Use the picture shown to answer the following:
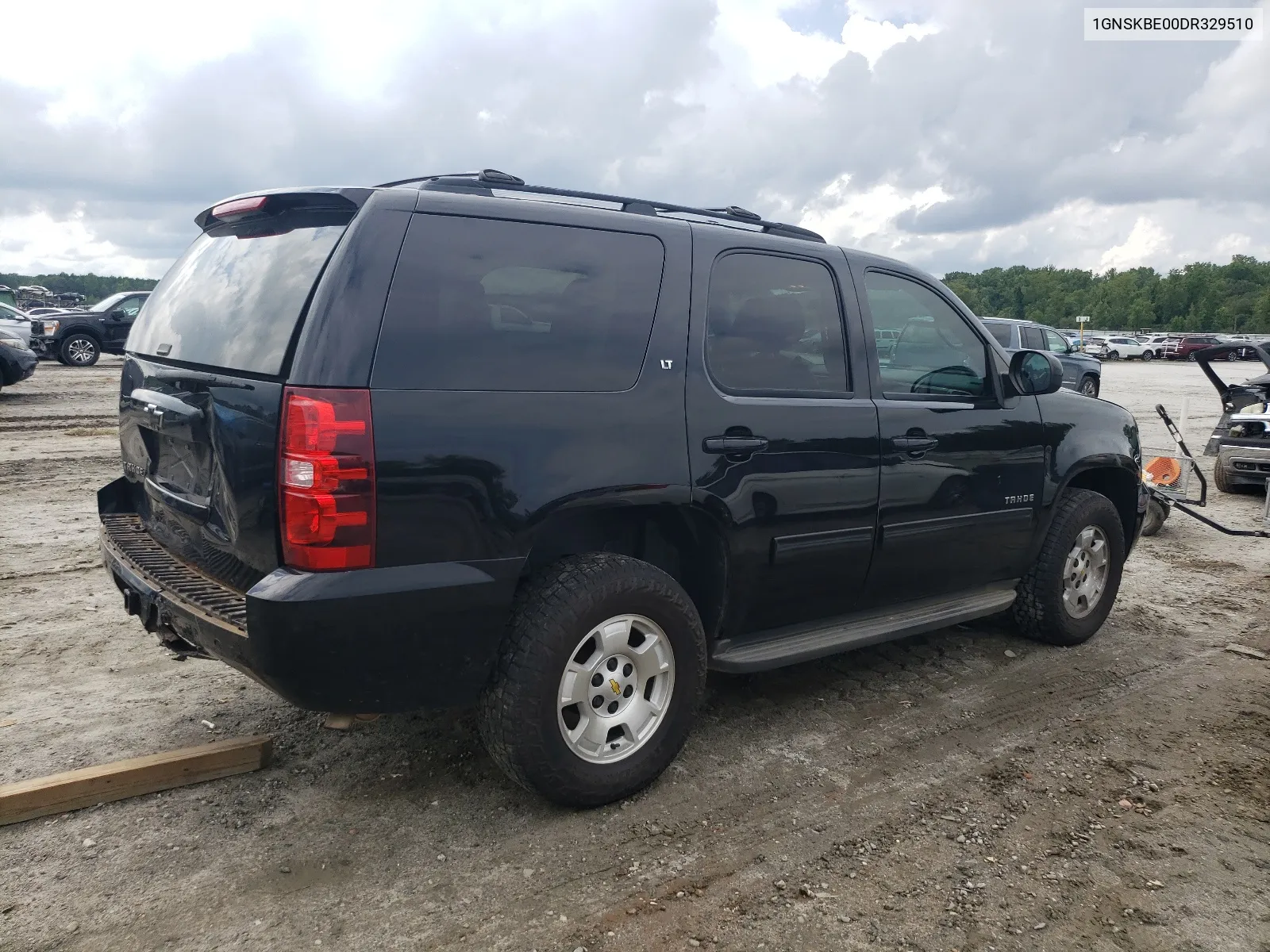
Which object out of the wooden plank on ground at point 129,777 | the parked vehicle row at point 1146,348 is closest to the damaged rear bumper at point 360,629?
the wooden plank on ground at point 129,777

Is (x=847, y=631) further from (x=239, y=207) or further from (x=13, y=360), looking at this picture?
(x=13, y=360)

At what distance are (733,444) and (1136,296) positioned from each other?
14241 centimetres

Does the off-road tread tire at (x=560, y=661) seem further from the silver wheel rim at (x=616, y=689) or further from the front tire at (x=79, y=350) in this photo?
the front tire at (x=79, y=350)

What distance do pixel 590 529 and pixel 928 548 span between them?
1688 millimetres

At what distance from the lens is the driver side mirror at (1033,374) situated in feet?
14.9

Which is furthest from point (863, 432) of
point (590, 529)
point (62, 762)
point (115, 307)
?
point (115, 307)

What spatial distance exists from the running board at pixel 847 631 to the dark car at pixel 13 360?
49.1 ft

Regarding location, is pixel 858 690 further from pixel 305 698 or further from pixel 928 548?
pixel 305 698

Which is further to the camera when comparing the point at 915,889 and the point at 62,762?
the point at 62,762

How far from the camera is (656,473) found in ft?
10.5

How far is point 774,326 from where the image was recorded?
3.73 meters

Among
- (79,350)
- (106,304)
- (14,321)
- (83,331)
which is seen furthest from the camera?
(106,304)

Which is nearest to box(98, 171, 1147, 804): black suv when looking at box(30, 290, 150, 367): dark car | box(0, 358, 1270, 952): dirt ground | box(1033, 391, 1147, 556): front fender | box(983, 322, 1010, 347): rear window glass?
box(0, 358, 1270, 952): dirt ground

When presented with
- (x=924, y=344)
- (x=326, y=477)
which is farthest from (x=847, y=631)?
(x=326, y=477)
